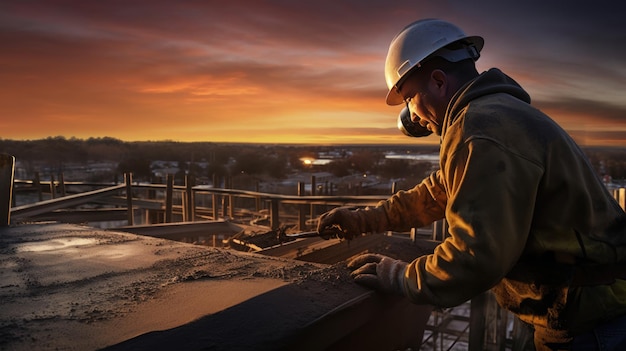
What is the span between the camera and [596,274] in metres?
1.87

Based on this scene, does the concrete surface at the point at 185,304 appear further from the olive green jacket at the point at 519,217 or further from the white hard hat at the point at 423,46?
the white hard hat at the point at 423,46

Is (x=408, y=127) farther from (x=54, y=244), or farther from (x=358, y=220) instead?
(x=54, y=244)

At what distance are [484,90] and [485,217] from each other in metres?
0.62

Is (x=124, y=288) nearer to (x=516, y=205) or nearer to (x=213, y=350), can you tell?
(x=213, y=350)

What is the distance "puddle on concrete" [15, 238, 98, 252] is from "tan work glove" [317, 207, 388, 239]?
6.18ft

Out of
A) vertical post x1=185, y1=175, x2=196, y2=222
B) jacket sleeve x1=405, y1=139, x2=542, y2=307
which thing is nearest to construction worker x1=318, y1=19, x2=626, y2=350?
jacket sleeve x1=405, y1=139, x2=542, y2=307

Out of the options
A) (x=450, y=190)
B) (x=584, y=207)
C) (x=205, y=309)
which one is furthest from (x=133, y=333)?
(x=584, y=207)

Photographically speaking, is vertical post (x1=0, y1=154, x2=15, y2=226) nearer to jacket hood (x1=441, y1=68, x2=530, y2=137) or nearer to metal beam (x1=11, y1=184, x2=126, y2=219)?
metal beam (x1=11, y1=184, x2=126, y2=219)

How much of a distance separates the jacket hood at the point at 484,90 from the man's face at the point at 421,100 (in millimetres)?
245

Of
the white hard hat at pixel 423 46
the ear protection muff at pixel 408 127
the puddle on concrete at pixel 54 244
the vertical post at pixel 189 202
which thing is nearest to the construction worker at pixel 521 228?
the white hard hat at pixel 423 46

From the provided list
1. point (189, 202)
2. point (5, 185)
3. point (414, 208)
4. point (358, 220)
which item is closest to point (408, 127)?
point (414, 208)

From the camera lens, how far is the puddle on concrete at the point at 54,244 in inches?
126

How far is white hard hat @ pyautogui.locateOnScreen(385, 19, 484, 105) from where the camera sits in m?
2.34

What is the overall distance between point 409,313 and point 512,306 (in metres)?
0.68
